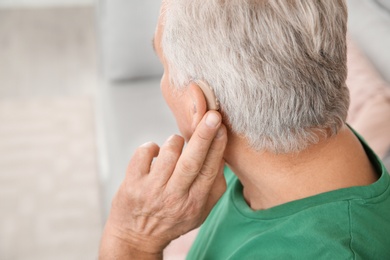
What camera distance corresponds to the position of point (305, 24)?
0.99 metres

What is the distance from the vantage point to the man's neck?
112 cm

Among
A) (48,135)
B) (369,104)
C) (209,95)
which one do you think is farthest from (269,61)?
(48,135)

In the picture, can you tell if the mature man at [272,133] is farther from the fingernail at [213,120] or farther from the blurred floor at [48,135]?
the blurred floor at [48,135]

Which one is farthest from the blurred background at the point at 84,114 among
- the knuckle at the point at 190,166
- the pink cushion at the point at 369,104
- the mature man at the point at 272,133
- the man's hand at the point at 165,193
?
the knuckle at the point at 190,166

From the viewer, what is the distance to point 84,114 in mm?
3344

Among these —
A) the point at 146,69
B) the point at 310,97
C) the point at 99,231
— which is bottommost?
the point at 99,231

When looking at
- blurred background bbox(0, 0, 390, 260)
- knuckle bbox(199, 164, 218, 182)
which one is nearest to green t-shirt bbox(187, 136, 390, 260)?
knuckle bbox(199, 164, 218, 182)

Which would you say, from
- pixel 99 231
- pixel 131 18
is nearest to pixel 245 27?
pixel 131 18

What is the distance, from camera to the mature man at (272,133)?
1.01 metres

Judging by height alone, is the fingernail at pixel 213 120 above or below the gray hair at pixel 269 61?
below

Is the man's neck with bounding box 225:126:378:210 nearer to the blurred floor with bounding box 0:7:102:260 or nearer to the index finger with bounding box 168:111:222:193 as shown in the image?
the index finger with bounding box 168:111:222:193

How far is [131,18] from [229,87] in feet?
4.40

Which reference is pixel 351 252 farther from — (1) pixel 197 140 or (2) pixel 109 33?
(2) pixel 109 33

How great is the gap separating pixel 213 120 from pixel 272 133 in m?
0.10
